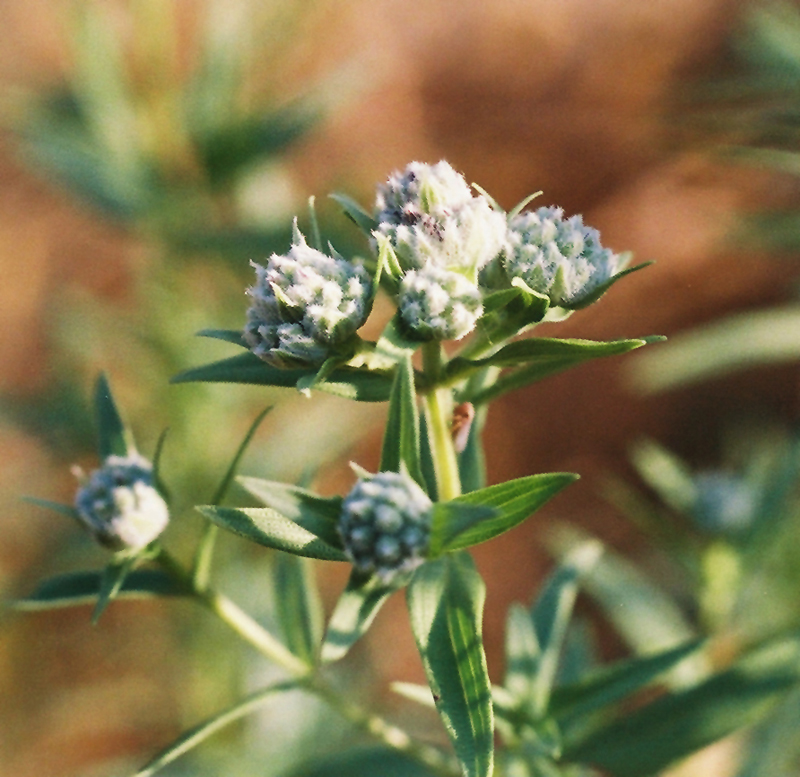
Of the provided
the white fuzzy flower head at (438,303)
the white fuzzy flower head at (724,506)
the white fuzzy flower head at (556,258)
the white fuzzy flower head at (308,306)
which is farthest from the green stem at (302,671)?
the white fuzzy flower head at (724,506)

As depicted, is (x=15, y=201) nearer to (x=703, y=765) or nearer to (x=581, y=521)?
(x=581, y=521)

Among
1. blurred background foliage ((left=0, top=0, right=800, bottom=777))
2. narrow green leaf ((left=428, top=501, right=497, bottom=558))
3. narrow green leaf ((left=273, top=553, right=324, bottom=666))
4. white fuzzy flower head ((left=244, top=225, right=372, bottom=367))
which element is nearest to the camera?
narrow green leaf ((left=428, top=501, right=497, bottom=558))

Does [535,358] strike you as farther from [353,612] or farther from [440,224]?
[353,612]

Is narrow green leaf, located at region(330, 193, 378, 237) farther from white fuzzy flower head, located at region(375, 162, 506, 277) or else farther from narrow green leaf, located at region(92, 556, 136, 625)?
narrow green leaf, located at region(92, 556, 136, 625)

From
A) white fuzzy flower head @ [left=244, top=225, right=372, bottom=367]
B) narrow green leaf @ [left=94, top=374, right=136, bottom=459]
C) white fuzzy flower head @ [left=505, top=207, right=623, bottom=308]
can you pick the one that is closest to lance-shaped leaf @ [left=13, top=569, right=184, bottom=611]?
narrow green leaf @ [left=94, top=374, right=136, bottom=459]

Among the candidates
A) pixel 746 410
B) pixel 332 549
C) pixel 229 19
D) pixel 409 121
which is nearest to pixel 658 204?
pixel 746 410
